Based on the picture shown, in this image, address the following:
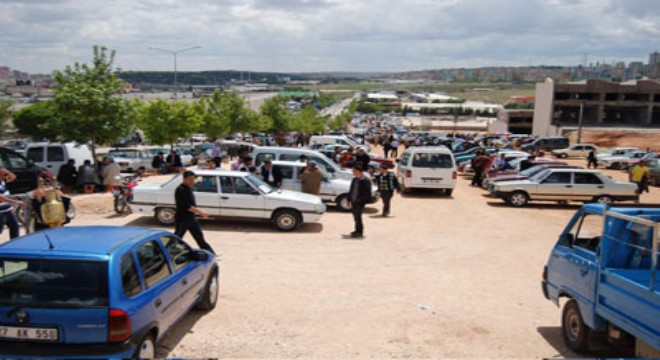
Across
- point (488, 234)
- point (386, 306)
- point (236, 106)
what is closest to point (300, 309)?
point (386, 306)

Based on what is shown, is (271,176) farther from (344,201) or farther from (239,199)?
(239,199)

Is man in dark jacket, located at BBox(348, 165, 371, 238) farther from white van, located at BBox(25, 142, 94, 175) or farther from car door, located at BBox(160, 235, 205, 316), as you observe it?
white van, located at BBox(25, 142, 94, 175)

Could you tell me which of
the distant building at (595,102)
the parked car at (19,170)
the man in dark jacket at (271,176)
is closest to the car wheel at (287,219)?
the man in dark jacket at (271,176)

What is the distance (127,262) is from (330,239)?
8285 millimetres

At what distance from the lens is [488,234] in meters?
15.3

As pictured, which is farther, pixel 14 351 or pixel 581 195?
pixel 581 195

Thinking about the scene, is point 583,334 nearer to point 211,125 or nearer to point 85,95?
point 85,95

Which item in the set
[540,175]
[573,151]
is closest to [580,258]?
[540,175]

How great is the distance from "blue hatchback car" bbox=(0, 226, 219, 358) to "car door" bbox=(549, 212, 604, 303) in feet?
14.8

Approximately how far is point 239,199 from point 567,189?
40.3 feet

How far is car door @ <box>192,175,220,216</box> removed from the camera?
1433cm

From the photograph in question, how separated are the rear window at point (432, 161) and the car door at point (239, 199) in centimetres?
959

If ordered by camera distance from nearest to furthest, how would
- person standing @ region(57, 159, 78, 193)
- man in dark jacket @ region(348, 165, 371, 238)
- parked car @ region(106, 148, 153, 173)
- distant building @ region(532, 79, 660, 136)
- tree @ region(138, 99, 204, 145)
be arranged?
man in dark jacket @ region(348, 165, 371, 238) < person standing @ region(57, 159, 78, 193) < parked car @ region(106, 148, 153, 173) < tree @ region(138, 99, 204, 145) < distant building @ region(532, 79, 660, 136)

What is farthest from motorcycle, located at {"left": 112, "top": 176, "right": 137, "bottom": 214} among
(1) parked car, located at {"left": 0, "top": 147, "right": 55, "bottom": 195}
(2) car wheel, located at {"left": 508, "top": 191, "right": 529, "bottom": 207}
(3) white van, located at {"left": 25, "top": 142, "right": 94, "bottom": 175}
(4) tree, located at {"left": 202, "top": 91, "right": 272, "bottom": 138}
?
(4) tree, located at {"left": 202, "top": 91, "right": 272, "bottom": 138}
